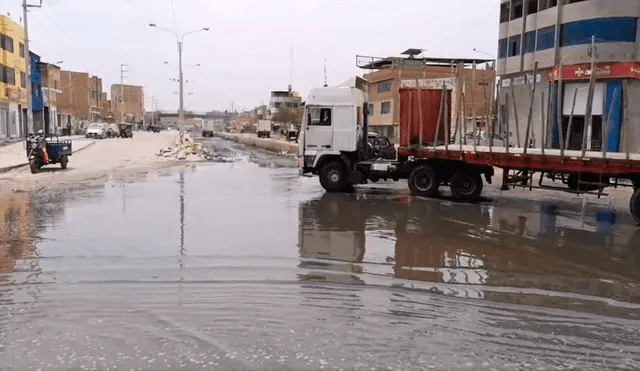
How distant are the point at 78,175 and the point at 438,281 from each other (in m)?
17.1

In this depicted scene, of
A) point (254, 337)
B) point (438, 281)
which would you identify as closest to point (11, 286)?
point (254, 337)

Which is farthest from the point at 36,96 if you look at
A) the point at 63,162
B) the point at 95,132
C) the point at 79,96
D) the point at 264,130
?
the point at 79,96

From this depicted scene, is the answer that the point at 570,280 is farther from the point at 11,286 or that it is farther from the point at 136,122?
the point at 136,122

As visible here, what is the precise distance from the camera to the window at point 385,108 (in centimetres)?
6338

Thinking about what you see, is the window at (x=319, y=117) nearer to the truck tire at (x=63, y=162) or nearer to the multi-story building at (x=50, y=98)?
the truck tire at (x=63, y=162)

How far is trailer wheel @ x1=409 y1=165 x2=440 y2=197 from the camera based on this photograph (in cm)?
1545

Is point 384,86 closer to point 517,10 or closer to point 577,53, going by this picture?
point 517,10

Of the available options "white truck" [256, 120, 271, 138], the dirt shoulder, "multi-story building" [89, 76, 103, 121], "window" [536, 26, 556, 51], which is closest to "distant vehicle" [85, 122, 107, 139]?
"white truck" [256, 120, 271, 138]

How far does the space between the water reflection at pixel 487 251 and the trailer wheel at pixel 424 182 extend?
1616mm

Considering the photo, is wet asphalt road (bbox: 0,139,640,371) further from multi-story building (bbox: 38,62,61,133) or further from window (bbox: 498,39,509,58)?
multi-story building (bbox: 38,62,61,133)

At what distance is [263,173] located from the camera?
22.7 metres

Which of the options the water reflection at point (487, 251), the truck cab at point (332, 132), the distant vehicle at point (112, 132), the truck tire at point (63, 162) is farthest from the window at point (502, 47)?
the distant vehicle at point (112, 132)

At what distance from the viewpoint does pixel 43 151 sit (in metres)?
21.8

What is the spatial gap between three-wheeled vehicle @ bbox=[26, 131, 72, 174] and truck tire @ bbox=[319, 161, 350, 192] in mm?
11815
